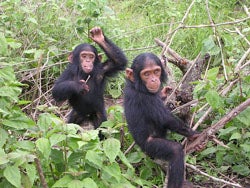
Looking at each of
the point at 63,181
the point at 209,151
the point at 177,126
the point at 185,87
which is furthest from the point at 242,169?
the point at 63,181

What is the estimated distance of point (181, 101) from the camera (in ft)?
16.3

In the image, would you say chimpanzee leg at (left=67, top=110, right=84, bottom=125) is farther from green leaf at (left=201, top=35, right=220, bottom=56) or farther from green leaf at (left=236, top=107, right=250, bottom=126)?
green leaf at (left=236, top=107, right=250, bottom=126)

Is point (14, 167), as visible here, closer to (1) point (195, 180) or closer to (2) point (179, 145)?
(2) point (179, 145)

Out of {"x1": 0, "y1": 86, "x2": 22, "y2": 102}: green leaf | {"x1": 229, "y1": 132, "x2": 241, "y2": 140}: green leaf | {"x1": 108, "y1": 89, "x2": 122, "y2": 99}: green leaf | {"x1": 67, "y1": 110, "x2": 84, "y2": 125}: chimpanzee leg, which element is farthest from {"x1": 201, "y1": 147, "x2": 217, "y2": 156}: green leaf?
{"x1": 0, "y1": 86, "x2": 22, "y2": 102}: green leaf

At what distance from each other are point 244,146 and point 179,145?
0.66m

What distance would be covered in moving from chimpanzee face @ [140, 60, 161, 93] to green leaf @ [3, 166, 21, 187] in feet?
5.83

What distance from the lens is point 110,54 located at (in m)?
5.70

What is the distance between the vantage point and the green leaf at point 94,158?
125 inches

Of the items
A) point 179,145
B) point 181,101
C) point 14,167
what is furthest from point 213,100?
point 14,167

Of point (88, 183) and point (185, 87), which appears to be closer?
point (88, 183)

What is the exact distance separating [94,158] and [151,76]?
5.01 feet

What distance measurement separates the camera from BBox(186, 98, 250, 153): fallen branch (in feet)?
13.0

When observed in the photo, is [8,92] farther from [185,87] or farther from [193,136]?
[185,87]

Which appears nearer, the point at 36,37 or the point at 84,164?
the point at 84,164
